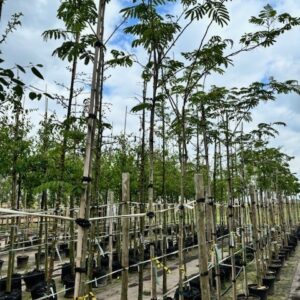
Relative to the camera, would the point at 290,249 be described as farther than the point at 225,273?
Yes

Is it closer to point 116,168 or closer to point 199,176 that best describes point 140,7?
point 199,176

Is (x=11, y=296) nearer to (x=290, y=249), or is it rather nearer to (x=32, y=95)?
(x=32, y=95)

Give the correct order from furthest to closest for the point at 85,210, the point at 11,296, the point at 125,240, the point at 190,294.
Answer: the point at 11,296 → the point at 190,294 → the point at 125,240 → the point at 85,210

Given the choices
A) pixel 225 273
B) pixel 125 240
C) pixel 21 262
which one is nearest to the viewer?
pixel 125 240

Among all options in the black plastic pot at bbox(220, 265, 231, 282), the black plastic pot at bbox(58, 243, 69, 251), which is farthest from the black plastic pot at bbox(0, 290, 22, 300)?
the black plastic pot at bbox(58, 243, 69, 251)

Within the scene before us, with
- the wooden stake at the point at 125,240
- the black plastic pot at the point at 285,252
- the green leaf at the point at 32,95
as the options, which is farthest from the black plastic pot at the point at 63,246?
the green leaf at the point at 32,95

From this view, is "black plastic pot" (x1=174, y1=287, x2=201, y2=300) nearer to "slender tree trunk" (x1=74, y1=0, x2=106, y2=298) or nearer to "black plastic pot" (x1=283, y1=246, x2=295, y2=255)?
"slender tree trunk" (x1=74, y1=0, x2=106, y2=298)

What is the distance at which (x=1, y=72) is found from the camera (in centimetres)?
171

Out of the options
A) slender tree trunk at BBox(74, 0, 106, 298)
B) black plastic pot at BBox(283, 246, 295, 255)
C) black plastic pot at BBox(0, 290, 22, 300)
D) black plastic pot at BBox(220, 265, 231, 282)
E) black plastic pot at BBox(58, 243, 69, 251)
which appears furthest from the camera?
black plastic pot at BBox(283, 246, 295, 255)

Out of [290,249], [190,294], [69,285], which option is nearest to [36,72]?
[190,294]

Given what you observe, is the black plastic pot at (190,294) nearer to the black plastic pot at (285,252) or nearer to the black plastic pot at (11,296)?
the black plastic pot at (11,296)

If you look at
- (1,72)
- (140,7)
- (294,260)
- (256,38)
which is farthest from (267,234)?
(1,72)

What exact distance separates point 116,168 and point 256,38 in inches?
341

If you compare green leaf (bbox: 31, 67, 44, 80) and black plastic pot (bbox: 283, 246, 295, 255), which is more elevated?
green leaf (bbox: 31, 67, 44, 80)
